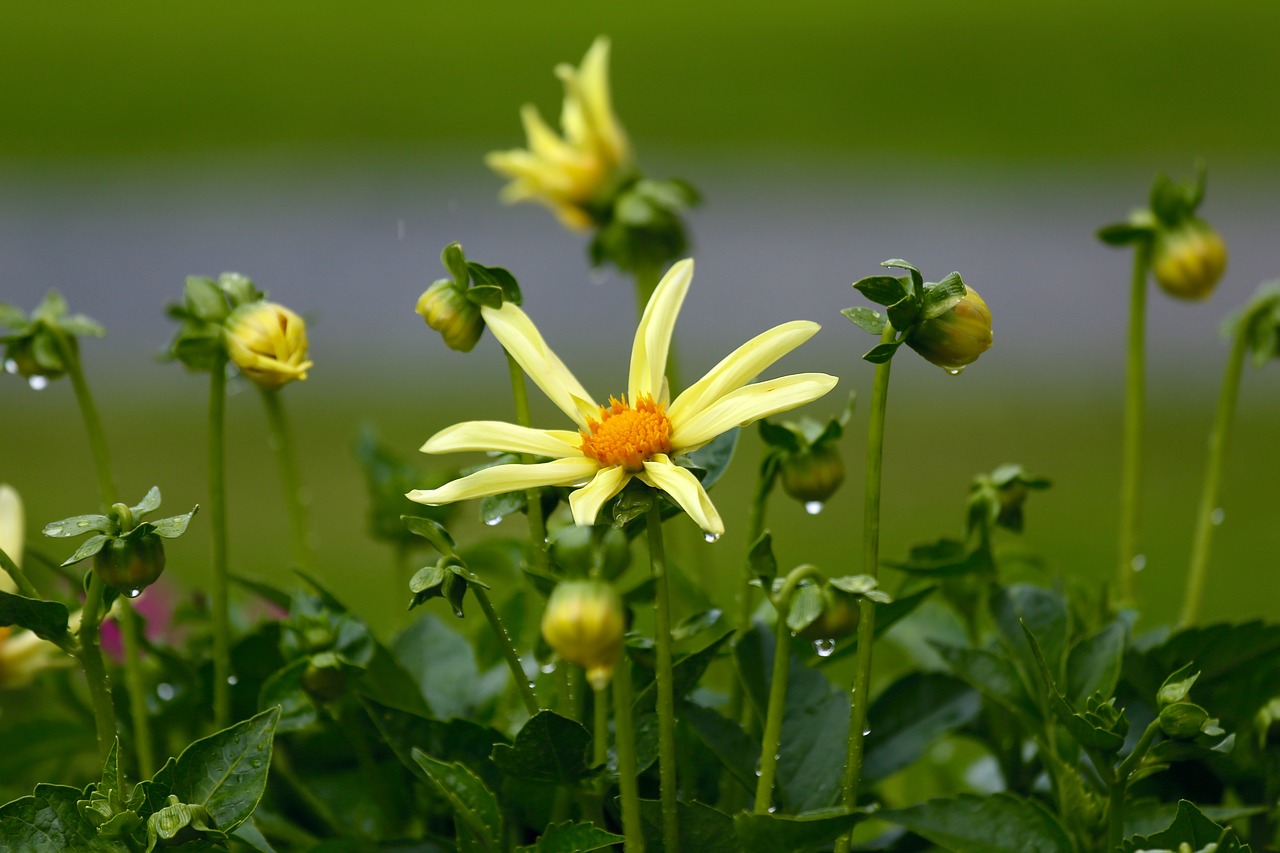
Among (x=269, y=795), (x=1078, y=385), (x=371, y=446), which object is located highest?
(x=371, y=446)

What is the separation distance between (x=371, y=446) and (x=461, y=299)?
253 mm

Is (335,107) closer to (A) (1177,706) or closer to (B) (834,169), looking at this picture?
(B) (834,169)

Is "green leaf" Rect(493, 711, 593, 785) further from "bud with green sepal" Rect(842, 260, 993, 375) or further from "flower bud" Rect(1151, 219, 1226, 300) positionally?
"flower bud" Rect(1151, 219, 1226, 300)

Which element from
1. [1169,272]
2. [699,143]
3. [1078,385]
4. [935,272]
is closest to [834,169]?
[699,143]

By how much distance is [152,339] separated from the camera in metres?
3.43

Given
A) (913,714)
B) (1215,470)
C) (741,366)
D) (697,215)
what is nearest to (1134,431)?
(1215,470)

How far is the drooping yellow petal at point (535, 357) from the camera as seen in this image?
0.49m

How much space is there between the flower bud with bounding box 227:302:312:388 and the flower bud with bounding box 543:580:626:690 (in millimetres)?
183

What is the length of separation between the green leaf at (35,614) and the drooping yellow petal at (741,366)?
0.69 feet

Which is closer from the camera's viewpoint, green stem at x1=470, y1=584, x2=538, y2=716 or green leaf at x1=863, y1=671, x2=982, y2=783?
green stem at x1=470, y1=584, x2=538, y2=716

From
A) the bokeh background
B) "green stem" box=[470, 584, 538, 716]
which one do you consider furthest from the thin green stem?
the bokeh background

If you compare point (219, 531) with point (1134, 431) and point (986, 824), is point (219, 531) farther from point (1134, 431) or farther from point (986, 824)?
point (1134, 431)

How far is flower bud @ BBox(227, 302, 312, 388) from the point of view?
519mm

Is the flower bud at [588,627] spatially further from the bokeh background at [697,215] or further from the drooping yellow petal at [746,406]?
the bokeh background at [697,215]
